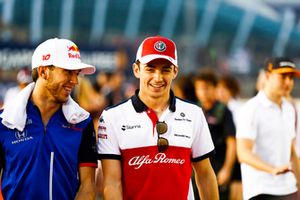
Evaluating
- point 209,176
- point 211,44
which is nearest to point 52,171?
point 209,176

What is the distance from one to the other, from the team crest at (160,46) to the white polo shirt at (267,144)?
2.60m

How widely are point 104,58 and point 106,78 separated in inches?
264

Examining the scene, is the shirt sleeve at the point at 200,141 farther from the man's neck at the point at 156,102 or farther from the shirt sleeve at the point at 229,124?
the shirt sleeve at the point at 229,124

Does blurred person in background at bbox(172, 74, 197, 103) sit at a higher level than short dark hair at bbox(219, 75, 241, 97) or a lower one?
higher

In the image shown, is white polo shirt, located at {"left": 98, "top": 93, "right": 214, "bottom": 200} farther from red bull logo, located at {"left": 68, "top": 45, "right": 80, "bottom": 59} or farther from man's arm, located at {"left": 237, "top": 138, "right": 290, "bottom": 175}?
man's arm, located at {"left": 237, "top": 138, "right": 290, "bottom": 175}

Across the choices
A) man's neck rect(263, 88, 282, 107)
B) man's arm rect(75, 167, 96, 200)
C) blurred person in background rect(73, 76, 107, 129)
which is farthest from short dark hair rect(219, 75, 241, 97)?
man's arm rect(75, 167, 96, 200)

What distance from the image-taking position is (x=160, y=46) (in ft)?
22.9

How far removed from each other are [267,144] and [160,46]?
2765mm

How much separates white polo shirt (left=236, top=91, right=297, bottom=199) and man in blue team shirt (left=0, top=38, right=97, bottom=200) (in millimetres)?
2846

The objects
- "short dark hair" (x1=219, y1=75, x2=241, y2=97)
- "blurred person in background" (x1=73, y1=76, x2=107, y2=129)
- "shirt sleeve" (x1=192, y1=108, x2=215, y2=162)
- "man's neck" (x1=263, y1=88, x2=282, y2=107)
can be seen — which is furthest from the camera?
"blurred person in background" (x1=73, y1=76, x2=107, y2=129)

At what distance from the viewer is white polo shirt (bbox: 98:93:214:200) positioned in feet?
22.6

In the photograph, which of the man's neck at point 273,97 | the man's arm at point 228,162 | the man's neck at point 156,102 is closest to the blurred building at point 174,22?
the man's arm at point 228,162

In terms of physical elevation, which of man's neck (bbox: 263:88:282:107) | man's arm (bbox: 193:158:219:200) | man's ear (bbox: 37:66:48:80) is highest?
man's ear (bbox: 37:66:48:80)

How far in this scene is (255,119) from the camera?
31.1 feet
